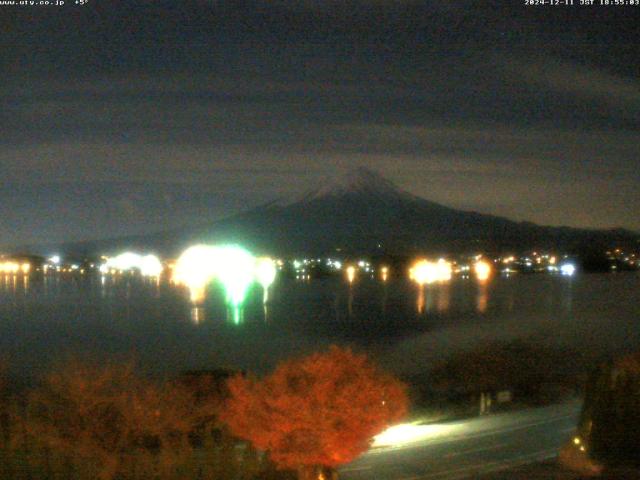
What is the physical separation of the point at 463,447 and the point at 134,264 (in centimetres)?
9393

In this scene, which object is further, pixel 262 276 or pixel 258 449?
pixel 262 276

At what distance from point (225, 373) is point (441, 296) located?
127 feet

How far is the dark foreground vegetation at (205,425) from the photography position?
818 centimetres

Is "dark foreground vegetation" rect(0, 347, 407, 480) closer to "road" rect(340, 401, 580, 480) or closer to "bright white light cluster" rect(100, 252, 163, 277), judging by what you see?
"road" rect(340, 401, 580, 480)

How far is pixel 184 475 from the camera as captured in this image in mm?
9344

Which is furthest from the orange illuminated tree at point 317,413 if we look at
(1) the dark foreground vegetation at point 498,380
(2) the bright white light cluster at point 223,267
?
(2) the bright white light cluster at point 223,267

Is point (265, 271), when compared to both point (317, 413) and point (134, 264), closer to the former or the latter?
point (134, 264)

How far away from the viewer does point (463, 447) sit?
35.7 feet

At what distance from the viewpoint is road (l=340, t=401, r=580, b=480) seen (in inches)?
363

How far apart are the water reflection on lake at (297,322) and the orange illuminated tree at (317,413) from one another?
52.1 ft

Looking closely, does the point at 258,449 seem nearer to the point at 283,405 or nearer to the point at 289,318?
the point at 283,405

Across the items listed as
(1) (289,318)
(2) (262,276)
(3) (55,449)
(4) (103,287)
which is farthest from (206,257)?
(3) (55,449)

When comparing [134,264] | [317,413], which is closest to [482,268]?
[134,264]

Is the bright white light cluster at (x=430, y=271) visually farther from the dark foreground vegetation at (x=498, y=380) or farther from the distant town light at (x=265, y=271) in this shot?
the dark foreground vegetation at (x=498, y=380)
